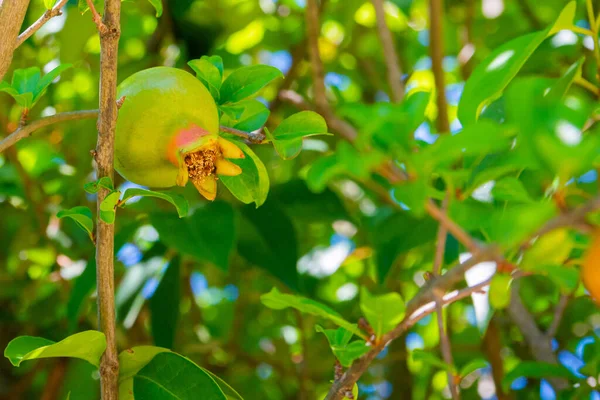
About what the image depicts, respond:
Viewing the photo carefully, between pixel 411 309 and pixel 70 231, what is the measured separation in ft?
3.68

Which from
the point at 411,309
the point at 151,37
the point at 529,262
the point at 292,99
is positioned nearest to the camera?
the point at 529,262

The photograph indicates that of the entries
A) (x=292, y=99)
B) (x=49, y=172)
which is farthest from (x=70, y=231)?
(x=292, y=99)

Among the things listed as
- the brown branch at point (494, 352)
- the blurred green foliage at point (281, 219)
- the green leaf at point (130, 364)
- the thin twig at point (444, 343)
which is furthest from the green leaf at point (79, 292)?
the brown branch at point (494, 352)

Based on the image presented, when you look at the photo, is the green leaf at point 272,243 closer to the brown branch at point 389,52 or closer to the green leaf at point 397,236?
the green leaf at point 397,236

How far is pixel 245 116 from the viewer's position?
2.55ft

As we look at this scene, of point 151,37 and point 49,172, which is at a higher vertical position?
point 151,37

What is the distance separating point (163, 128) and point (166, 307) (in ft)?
2.28

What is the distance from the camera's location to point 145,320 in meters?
1.84

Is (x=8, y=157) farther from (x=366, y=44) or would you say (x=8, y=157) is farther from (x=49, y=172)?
(x=366, y=44)

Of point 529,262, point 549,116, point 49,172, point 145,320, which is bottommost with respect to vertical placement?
point 145,320

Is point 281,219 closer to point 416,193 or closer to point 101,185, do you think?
point 101,185

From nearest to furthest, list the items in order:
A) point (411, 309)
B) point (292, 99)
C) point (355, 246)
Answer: point (411, 309) < point (292, 99) < point (355, 246)

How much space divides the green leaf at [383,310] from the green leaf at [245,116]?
0.23 m

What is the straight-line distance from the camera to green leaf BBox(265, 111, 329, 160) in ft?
2.23
